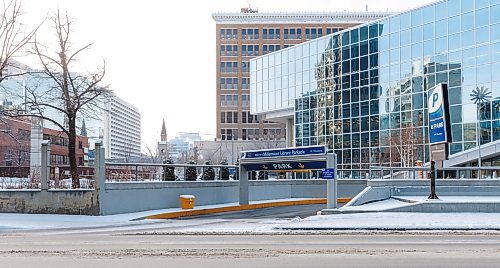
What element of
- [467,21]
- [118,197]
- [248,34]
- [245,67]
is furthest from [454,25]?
[248,34]

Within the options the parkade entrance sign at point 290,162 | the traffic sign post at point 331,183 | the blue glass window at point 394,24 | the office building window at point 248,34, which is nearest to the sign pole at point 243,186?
the parkade entrance sign at point 290,162

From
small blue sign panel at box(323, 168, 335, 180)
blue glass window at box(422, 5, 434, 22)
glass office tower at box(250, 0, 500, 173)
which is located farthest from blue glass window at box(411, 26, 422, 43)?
small blue sign panel at box(323, 168, 335, 180)

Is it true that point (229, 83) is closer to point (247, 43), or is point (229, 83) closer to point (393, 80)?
point (247, 43)

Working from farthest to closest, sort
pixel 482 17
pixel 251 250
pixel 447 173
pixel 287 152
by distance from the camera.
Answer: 1. pixel 482 17
2. pixel 447 173
3. pixel 287 152
4. pixel 251 250

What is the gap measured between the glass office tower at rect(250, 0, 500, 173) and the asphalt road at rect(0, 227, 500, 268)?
3704 centimetres

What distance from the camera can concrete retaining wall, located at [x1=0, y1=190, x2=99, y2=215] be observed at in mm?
23594

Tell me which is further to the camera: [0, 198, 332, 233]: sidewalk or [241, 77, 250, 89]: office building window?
[241, 77, 250, 89]: office building window

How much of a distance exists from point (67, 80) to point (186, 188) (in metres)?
9.09

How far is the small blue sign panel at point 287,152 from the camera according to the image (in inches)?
1024

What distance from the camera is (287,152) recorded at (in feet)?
90.2

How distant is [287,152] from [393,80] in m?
33.8

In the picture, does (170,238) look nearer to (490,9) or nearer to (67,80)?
(67,80)

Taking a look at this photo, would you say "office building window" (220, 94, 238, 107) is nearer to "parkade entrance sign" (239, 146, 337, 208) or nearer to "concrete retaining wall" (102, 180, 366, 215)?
"concrete retaining wall" (102, 180, 366, 215)

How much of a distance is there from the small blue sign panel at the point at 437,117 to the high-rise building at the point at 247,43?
317ft
